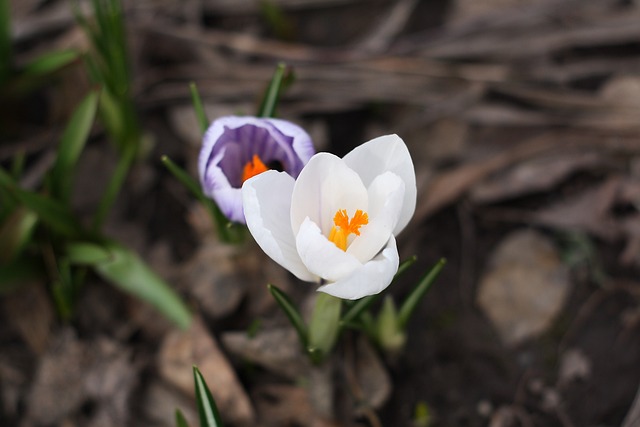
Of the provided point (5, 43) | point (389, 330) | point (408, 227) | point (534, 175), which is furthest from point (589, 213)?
point (5, 43)

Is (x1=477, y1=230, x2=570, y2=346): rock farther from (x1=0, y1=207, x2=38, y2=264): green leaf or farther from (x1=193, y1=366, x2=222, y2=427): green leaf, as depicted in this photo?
(x1=0, y1=207, x2=38, y2=264): green leaf

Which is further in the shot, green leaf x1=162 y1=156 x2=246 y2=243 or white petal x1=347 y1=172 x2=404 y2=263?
green leaf x1=162 y1=156 x2=246 y2=243

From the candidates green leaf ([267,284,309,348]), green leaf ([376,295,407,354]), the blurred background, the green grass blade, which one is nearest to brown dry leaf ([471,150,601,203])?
the blurred background

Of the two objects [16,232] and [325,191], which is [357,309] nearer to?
[325,191]

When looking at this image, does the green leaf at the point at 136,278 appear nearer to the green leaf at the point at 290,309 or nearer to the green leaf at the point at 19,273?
the green leaf at the point at 19,273

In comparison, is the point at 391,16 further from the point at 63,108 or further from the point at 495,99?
the point at 63,108

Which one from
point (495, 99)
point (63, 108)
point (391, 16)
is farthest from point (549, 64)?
point (63, 108)
